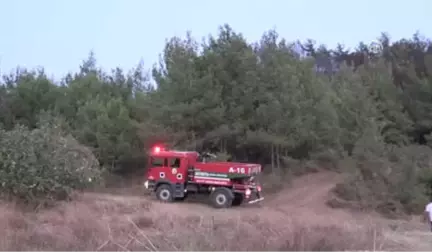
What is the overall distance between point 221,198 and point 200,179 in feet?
3.97

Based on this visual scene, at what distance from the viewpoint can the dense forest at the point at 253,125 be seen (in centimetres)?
2609

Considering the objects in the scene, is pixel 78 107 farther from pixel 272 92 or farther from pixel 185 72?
pixel 272 92

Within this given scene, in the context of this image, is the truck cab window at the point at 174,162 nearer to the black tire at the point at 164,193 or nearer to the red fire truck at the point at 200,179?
the red fire truck at the point at 200,179

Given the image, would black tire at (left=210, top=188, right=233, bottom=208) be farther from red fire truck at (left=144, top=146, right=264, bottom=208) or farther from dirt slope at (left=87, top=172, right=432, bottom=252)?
dirt slope at (left=87, top=172, right=432, bottom=252)

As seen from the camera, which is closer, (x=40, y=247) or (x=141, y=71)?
(x=40, y=247)

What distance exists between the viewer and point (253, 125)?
35.2 meters

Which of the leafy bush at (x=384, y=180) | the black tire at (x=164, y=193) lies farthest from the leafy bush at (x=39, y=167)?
the leafy bush at (x=384, y=180)

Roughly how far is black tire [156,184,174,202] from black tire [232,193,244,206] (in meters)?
2.62

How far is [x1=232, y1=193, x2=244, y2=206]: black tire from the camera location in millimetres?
29189

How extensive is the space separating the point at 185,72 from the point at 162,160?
7345mm

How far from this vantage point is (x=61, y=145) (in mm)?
26219

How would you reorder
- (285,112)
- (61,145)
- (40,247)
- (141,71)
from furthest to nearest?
(141,71) < (285,112) < (61,145) < (40,247)

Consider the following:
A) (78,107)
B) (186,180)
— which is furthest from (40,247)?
(78,107)

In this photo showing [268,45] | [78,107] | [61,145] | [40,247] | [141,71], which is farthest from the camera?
[141,71]
